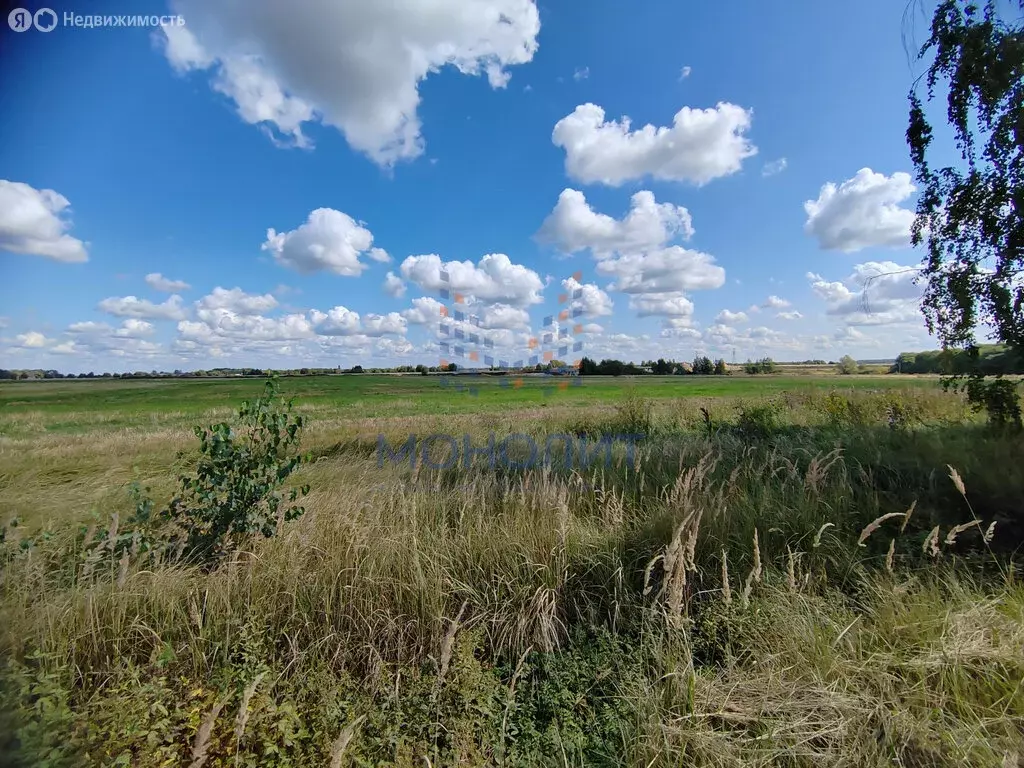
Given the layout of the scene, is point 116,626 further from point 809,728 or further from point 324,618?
point 809,728

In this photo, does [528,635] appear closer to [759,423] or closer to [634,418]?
[759,423]

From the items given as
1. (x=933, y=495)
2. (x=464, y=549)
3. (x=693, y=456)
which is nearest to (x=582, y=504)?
(x=464, y=549)

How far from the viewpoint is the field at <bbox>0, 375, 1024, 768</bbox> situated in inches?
72.9

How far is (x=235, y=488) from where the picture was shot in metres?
3.49

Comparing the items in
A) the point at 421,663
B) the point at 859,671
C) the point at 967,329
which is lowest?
the point at 421,663

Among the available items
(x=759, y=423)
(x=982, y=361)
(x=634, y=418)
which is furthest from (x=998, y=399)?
(x=634, y=418)

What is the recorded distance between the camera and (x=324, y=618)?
9.37 feet

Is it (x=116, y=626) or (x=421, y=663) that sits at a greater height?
(x=116, y=626)

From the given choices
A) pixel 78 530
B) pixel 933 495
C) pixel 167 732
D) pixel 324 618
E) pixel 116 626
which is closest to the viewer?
pixel 167 732

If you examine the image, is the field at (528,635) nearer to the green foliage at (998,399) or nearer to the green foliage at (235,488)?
the green foliage at (235,488)

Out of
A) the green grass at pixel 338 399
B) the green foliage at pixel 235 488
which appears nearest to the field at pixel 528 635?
the green foliage at pixel 235 488

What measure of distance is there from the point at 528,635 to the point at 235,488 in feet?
8.60

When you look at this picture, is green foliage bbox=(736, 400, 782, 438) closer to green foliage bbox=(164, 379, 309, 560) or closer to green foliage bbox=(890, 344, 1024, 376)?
green foliage bbox=(890, 344, 1024, 376)

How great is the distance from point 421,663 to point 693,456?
4854 millimetres
